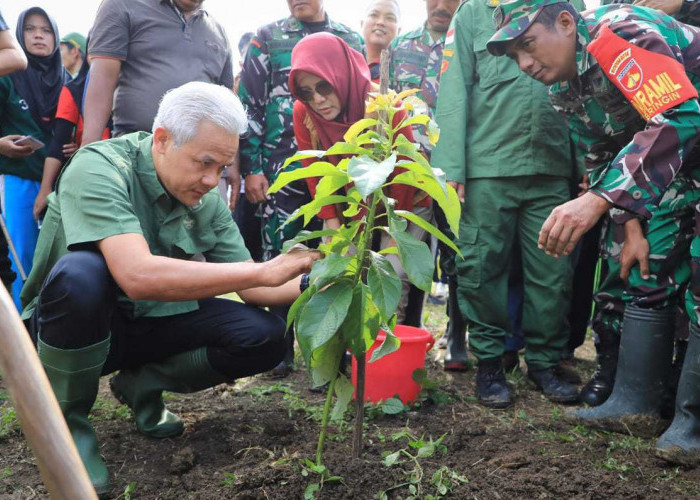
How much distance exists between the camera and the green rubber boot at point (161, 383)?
229 cm

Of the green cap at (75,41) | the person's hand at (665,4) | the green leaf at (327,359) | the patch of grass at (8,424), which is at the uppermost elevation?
the person's hand at (665,4)

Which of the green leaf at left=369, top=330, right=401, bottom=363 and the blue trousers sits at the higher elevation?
the green leaf at left=369, top=330, right=401, bottom=363

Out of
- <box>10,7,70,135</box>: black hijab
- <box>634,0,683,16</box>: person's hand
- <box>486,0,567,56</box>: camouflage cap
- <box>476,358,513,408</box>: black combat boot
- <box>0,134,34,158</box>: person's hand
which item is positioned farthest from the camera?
<box>10,7,70,135</box>: black hijab

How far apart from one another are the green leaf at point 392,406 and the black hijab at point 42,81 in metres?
2.79

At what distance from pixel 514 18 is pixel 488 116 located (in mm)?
551

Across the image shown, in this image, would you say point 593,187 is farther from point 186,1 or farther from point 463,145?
point 186,1

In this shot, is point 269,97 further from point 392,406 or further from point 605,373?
point 605,373

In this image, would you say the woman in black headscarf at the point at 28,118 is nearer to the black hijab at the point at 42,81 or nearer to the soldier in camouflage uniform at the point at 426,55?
the black hijab at the point at 42,81

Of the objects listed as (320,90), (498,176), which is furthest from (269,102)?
(498,176)

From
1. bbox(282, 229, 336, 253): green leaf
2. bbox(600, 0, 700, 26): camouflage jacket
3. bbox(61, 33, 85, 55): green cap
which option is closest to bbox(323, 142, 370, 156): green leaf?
bbox(282, 229, 336, 253): green leaf

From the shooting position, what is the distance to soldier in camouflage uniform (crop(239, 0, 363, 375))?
136 inches

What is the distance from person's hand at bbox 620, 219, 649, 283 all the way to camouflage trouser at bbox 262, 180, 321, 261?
62.8 inches

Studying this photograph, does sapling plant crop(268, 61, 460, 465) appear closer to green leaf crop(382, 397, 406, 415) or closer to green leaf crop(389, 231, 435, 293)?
green leaf crop(389, 231, 435, 293)

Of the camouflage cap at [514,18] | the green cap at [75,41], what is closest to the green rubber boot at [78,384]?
the camouflage cap at [514,18]
